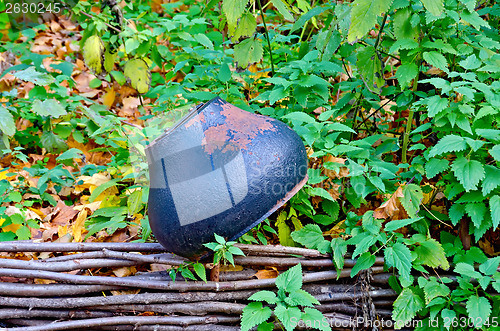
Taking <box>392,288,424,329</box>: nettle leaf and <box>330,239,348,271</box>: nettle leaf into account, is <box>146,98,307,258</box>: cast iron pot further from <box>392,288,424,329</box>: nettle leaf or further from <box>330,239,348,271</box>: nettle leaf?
<box>392,288,424,329</box>: nettle leaf

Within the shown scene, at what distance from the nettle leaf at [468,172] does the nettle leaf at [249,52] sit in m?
1.16

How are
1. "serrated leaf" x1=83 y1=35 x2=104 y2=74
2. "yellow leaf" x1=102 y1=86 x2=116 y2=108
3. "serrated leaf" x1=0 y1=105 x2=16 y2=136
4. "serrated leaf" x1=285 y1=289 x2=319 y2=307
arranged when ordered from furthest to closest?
"yellow leaf" x1=102 y1=86 x2=116 y2=108 → "serrated leaf" x1=83 y1=35 x2=104 y2=74 → "serrated leaf" x1=0 y1=105 x2=16 y2=136 → "serrated leaf" x1=285 y1=289 x2=319 y2=307

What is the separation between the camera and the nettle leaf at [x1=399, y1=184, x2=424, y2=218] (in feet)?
6.32

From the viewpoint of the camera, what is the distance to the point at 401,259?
1.73 m

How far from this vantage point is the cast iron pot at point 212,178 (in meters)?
1.53

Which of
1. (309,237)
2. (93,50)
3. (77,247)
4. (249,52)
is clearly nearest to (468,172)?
(309,237)

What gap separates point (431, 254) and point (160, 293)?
1.22m

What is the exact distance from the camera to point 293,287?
171 centimetres

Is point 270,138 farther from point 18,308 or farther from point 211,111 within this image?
point 18,308

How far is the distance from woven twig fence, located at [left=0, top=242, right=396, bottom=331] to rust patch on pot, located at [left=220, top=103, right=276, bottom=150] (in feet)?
1.85

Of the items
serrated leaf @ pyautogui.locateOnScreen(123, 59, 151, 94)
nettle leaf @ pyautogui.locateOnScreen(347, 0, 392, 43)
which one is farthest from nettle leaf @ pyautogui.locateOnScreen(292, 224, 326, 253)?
serrated leaf @ pyautogui.locateOnScreen(123, 59, 151, 94)

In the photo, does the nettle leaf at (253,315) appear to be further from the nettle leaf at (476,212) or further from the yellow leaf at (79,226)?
the yellow leaf at (79,226)

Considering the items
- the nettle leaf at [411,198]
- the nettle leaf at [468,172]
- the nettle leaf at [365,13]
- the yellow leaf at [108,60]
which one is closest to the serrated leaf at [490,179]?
the nettle leaf at [468,172]

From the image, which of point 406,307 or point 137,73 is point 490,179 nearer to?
point 406,307
